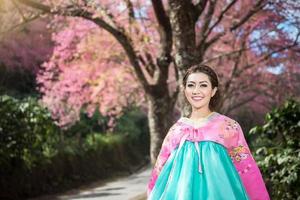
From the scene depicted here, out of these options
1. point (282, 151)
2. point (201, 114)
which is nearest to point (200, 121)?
point (201, 114)

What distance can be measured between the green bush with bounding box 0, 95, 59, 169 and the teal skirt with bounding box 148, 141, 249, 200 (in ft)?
31.9

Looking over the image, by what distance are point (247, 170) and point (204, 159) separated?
33 cm

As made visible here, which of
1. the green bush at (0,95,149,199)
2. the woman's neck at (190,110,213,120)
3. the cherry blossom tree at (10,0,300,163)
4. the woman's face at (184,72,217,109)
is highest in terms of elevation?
the cherry blossom tree at (10,0,300,163)

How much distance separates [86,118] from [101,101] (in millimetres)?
2660

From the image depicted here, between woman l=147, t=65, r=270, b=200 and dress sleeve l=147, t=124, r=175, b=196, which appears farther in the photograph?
dress sleeve l=147, t=124, r=175, b=196

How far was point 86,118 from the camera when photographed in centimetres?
2481

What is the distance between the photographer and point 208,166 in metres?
4.06

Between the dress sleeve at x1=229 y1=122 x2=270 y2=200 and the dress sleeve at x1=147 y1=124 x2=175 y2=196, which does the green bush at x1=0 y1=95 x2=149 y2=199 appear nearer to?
the dress sleeve at x1=147 y1=124 x2=175 y2=196

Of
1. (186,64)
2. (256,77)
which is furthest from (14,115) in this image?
(256,77)

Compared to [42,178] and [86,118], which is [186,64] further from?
[86,118]

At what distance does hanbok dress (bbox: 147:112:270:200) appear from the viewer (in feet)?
13.2

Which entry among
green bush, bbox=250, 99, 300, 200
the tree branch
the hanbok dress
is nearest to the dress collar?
the hanbok dress

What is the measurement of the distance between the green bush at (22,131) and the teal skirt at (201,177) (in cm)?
972

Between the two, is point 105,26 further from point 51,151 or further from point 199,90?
point 199,90
